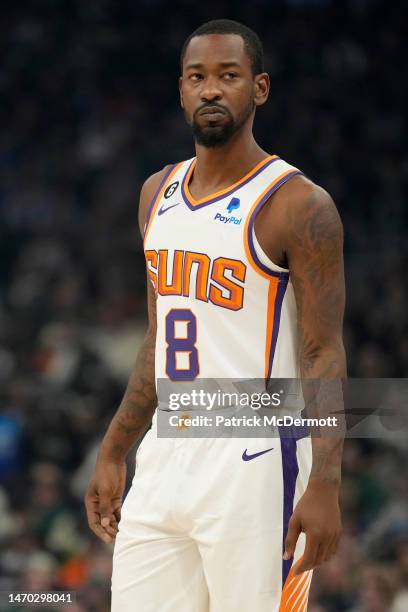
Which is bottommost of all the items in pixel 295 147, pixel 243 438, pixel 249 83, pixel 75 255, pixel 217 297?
pixel 243 438

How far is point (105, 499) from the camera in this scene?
376 cm

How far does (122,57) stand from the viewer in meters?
12.3

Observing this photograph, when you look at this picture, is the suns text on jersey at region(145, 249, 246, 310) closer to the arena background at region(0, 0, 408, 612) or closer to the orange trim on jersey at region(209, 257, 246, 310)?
the orange trim on jersey at region(209, 257, 246, 310)

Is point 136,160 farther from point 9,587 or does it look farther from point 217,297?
point 217,297

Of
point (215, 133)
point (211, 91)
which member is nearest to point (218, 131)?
point (215, 133)

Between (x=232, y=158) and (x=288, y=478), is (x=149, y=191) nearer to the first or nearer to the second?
(x=232, y=158)

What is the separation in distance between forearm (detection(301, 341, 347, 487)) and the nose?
813 mm

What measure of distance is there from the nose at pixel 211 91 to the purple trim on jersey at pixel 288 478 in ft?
3.28

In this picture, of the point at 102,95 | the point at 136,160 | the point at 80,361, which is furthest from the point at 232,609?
the point at 102,95

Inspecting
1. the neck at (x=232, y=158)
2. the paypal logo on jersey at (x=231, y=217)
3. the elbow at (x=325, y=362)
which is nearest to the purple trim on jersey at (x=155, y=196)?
the neck at (x=232, y=158)

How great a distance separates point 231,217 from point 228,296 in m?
0.24

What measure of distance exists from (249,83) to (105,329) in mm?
6663

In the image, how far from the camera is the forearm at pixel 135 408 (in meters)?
3.77

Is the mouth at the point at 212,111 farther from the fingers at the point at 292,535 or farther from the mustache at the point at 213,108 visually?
the fingers at the point at 292,535
